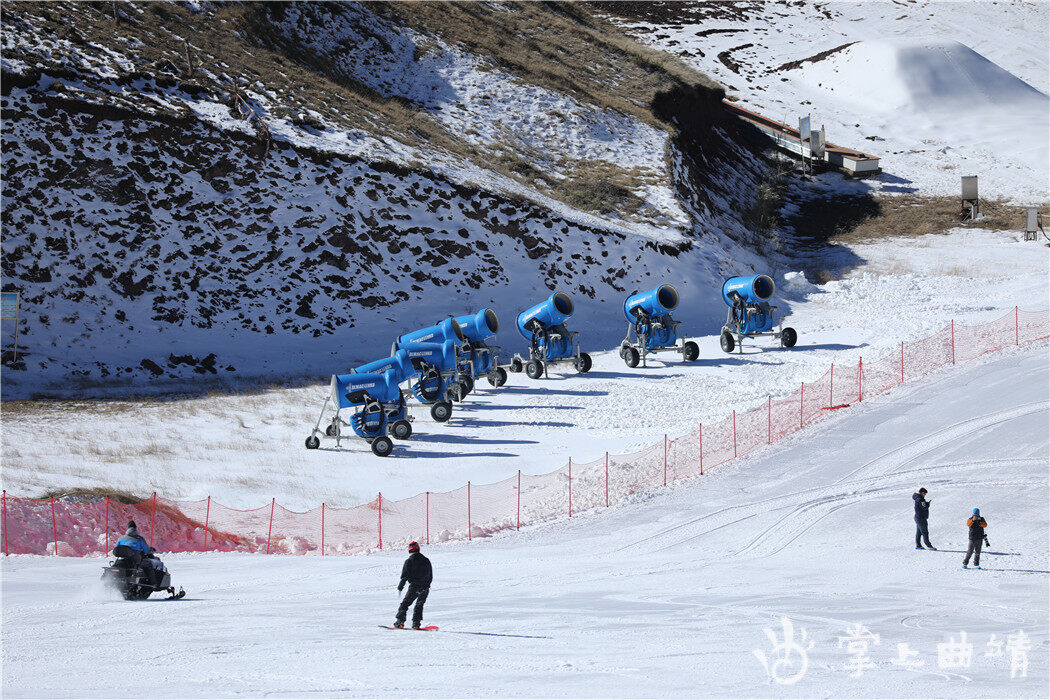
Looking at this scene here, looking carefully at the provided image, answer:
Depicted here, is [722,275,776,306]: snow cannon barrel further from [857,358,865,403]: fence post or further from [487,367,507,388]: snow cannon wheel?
[487,367,507,388]: snow cannon wheel

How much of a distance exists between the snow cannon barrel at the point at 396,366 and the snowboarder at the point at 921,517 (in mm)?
15174

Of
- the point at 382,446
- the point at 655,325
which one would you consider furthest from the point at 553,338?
the point at 382,446

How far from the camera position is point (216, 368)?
37.8 meters

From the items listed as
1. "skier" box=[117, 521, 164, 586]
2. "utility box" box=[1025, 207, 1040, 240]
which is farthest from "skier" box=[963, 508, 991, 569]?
"utility box" box=[1025, 207, 1040, 240]

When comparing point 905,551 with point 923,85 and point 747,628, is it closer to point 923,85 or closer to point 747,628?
point 747,628

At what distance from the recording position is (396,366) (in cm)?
2994

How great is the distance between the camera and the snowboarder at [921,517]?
757 inches

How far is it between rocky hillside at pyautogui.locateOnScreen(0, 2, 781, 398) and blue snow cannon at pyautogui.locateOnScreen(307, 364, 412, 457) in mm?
10128

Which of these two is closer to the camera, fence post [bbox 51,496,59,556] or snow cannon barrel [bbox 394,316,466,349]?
fence post [bbox 51,496,59,556]

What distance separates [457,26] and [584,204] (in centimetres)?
2124

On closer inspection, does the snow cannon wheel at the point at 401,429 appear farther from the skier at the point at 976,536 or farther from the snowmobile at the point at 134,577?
the skier at the point at 976,536

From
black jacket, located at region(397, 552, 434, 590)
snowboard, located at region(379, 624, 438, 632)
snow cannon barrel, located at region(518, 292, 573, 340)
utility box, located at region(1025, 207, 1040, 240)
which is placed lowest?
snowboard, located at region(379, 624, 438, 632)

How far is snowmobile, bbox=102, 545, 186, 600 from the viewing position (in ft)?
52.0

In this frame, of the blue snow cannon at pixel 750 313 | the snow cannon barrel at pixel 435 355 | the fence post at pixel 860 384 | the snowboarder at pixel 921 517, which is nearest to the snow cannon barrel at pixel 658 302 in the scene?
the blue snow cannon at pixel 750 313
